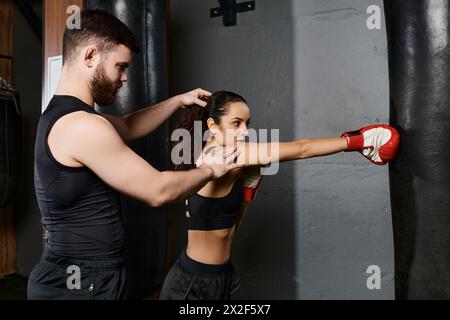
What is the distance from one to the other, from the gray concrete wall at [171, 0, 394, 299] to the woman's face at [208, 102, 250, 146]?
1089mm

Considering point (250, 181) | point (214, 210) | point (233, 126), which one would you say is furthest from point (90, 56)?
point (250, 181)

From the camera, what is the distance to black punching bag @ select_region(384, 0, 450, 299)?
4.58ft

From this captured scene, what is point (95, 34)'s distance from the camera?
1.45 metres

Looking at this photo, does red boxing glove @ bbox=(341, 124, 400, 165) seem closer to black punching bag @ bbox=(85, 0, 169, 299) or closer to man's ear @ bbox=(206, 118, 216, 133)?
man's ear @ bbox=(206, 118, 216, 133)

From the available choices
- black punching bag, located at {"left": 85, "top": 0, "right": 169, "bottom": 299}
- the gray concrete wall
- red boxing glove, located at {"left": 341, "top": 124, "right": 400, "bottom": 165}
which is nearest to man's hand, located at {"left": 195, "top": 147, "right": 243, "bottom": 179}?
red boxing glove, located at {"left": 341, "top": 124, "right": 400, "bottom": 165}

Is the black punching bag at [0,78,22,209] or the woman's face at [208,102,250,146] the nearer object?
the woman's face at [208,102,250,146]

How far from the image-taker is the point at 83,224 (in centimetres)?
142

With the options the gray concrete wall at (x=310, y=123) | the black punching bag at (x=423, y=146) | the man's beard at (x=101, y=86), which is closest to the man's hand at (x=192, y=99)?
the man's beard at (x=101, y=86)

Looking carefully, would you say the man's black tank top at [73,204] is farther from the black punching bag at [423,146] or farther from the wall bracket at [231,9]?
the wall bracket at [231,9]

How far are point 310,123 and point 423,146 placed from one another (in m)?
1.52

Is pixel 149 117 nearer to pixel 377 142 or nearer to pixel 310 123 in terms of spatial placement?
pixel 377 142
